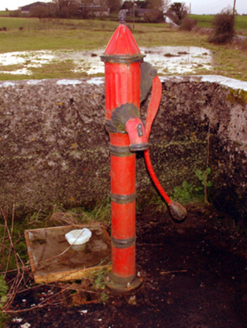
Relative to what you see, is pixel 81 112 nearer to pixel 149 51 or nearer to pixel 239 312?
pixel 239 312

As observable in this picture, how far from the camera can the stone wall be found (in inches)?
98.1

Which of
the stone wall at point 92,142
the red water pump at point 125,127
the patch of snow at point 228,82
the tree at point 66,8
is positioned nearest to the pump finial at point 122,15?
the red water pump at point 125,127

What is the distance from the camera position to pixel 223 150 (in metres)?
2.71

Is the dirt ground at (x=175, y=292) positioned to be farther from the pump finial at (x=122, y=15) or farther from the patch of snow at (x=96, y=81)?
the pump finial at (x=122, y=15)

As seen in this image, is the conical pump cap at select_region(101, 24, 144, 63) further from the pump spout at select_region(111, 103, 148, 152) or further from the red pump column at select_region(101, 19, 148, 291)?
the pump spout at select_region(111, 103, 148, 152)

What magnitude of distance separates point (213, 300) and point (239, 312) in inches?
6.5

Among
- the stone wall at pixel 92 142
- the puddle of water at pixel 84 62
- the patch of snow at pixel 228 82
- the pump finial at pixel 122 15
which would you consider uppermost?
the pump finial at pixel 122 15

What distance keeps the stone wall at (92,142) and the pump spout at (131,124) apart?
1057 mm

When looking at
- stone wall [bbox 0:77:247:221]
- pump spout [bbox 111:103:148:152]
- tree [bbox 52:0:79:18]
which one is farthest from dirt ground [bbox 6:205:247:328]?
tree [bbox 52:0:79:18]

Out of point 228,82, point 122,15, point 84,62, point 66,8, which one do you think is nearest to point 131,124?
point 122,15

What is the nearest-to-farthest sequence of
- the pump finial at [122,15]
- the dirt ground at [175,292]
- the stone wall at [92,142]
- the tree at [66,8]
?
the pump finial at [122,15]
the dirt ground at [175,292]
the stone wall at [92,142]
the tree at [66,8]

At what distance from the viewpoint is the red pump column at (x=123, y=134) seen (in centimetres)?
152

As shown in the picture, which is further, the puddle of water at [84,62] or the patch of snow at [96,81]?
the puddle of water at [84,62]

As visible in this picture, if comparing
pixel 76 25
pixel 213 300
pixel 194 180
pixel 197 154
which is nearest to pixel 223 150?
pixel 197 154
